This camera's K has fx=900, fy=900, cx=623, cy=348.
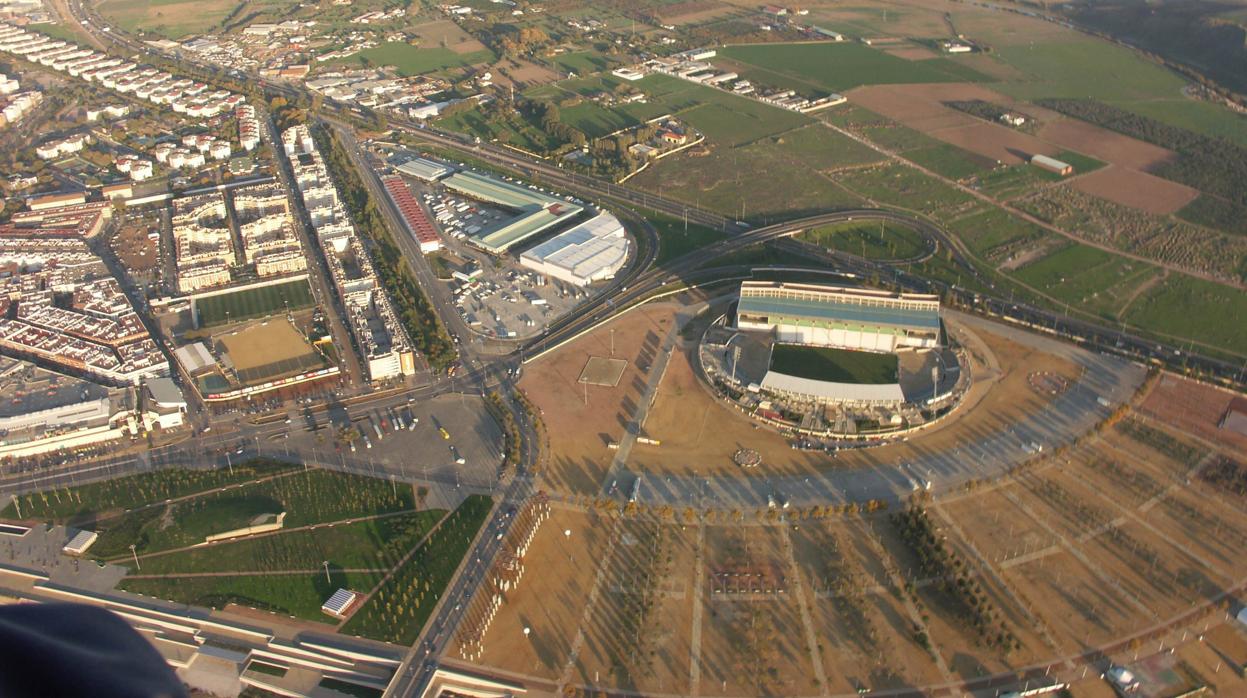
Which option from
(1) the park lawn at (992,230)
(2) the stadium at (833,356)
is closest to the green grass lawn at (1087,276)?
(1) the park lawn at (992,230)

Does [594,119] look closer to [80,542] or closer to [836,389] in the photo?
[836,389]

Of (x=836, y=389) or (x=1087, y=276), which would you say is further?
(x=1087, y=276)

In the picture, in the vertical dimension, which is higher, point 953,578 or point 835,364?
point 835,364

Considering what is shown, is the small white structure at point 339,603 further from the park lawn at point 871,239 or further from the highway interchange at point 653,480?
the park lawn at point 871,239

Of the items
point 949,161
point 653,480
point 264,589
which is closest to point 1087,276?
point 949,161

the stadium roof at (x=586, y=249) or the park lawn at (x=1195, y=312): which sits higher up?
the park lawn at (x=1195, y=312)

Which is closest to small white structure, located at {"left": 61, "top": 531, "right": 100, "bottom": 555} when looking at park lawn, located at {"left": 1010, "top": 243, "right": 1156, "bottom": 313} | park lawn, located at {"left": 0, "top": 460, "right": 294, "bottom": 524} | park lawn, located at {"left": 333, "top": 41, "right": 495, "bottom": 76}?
park lawn, located at {"left": 0, "top": 460, "right": 294, "bottom": 524}

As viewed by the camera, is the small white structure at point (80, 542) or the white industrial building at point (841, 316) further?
the white industrial building at point (841, 316)
